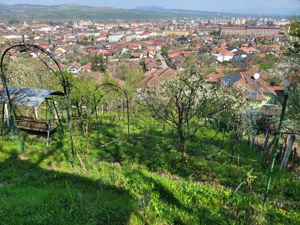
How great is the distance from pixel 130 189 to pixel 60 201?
4.94 ft

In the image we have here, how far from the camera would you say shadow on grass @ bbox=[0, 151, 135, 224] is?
5.23 m

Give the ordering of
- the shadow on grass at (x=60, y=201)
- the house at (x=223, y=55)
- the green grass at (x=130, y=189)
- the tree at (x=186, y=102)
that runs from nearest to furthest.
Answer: the shadow on grass at (x=60, y=201) → the green grass at (x=130, y=189) → the tree at (x=186, y=102) → the house at (x=223, y=55)

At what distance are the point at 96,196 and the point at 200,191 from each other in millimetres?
2191

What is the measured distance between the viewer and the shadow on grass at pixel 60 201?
17.1 ft

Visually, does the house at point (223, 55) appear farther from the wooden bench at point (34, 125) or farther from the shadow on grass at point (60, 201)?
the shadow on grass at point (60, 201)

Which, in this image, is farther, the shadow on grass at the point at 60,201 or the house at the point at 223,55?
the house at the point at 223,55

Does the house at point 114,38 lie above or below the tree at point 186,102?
below

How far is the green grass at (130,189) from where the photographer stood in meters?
5.39

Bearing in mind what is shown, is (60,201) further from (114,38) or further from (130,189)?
(114,38)

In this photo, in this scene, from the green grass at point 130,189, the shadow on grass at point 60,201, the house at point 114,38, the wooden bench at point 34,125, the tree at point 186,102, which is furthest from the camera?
the house at point 114,38

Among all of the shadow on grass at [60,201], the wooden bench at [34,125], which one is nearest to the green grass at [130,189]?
the shadow on grass at [60,201]

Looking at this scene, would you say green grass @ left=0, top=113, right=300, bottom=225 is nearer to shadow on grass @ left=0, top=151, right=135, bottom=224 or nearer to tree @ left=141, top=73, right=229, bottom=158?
shadow on grass @ left=0, top=151, right=135, bottom=224

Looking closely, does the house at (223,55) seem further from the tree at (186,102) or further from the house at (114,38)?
the tree at (186,102)

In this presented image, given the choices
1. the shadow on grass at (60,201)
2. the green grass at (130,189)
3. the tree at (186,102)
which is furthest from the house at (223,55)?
the shadow on grass at (60,201)
